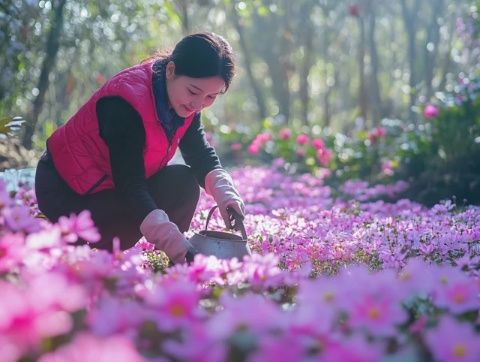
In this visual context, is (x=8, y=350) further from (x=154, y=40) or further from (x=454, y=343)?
(x=154, y=40)

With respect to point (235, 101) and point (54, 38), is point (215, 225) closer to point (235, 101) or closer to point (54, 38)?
point (54, 38)

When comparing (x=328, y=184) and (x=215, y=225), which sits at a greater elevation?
(x=328, y=184)

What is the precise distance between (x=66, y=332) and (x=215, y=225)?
2.20 m

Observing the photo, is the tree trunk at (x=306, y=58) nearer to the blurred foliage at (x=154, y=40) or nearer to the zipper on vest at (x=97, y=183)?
the blurred foliage at (x=154, y=40)

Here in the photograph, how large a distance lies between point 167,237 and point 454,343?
139cm

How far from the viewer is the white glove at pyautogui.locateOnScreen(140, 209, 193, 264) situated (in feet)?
7.86

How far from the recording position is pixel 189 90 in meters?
2.78

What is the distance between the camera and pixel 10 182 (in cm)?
412

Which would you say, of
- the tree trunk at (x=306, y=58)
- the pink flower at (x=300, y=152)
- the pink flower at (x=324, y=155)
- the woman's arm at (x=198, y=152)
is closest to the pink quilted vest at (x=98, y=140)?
the woman's arm at (x=198, y=152)

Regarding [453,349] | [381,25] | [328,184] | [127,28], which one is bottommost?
[453,349]

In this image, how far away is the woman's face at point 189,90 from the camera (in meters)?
2.77

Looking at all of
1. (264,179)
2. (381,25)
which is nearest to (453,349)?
(264,179)

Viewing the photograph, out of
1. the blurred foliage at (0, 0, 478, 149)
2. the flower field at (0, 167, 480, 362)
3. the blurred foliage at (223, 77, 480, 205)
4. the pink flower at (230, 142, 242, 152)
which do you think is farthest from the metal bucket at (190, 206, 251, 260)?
the pink flower at (230, 142, 242, 152)

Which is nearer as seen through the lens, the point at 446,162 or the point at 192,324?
the point at 192,324
